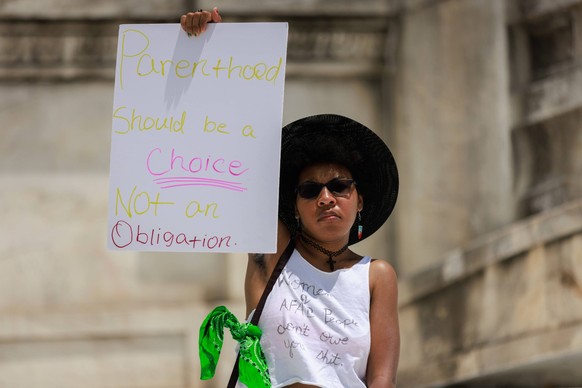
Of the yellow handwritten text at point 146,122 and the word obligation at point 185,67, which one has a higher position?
the word obligation at point 185,67

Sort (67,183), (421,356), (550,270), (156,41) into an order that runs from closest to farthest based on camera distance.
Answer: (156,41) < (550,270) < (421,356) < (67,183)

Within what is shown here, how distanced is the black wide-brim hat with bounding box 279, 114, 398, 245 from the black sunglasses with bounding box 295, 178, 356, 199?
0.30ft

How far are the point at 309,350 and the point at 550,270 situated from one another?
11.2 feet

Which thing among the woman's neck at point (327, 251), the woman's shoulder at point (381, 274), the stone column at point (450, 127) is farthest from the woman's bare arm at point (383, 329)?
the stone column at point (450, 127)

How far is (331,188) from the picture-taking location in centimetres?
422

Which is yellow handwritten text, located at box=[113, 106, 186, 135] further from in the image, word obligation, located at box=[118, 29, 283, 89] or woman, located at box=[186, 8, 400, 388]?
woman, located at box=[186, 8, 400, 388]

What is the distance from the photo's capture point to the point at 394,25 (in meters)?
8.84

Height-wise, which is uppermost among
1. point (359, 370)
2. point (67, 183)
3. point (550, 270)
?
point (67, 183)

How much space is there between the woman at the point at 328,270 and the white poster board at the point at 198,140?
0.09m

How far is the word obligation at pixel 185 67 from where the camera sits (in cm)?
438

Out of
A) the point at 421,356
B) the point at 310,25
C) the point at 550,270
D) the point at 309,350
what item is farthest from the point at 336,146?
the point at 310,25

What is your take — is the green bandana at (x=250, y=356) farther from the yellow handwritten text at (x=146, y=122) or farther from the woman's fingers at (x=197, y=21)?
the woman's fingers at (x=197, y=21)

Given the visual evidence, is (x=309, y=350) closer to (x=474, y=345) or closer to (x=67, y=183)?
(x=474, y=345)

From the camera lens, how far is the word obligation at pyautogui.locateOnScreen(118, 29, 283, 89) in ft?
14.4
